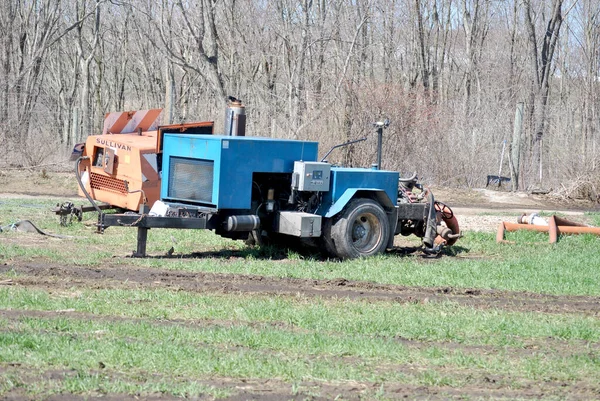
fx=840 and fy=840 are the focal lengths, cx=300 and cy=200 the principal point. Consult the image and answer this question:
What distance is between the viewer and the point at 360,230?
40.4ft

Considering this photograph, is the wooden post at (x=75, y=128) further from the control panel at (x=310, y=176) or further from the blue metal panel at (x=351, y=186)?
the control panel at (x=310, y=176)

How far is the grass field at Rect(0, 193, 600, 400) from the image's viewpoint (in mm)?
6086

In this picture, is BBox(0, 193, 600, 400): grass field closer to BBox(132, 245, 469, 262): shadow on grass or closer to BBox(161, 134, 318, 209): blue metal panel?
BBox(132, 245, 469, 262): shadow on grass

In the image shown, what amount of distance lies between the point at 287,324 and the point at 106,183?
24.8 ft

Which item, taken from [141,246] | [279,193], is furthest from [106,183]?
[279,193]

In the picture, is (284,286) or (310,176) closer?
(284,286)

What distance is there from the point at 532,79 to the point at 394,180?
67.6ft

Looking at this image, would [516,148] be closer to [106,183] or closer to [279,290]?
[106,183]

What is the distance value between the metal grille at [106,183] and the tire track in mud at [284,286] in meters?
3.84

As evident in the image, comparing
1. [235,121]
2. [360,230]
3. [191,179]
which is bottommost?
[360,230]

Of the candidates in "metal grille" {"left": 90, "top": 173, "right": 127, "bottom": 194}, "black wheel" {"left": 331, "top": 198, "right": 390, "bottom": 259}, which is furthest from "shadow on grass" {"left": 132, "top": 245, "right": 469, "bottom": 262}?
"metal grille" {"left": 90, "top": 173, "right": 127, "bottom": 194}

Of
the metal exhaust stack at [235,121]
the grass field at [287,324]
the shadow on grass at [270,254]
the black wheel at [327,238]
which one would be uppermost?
the metal exhaust stack at [235,121]

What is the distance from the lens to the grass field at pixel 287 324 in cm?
609

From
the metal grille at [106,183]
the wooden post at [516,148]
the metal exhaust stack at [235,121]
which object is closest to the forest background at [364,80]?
the wooden post at [516,148]
